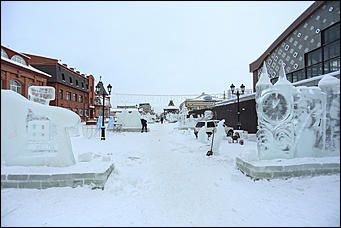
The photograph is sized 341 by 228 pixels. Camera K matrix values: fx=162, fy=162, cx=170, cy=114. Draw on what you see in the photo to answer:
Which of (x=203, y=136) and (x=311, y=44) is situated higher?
(x=311, y=44)

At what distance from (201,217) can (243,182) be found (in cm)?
174

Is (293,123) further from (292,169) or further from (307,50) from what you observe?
(307,50)

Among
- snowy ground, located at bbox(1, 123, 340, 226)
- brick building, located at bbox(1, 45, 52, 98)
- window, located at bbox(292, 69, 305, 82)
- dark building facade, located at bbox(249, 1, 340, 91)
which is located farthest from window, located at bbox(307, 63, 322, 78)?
brick building, located at bbox(1, 45, 52, 98)

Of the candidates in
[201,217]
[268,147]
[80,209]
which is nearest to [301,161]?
[268,147]

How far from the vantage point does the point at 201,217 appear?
263cm

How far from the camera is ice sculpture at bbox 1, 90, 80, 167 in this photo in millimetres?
3498

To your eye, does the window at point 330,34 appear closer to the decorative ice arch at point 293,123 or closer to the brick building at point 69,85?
the decorative ice arch at point 293,123

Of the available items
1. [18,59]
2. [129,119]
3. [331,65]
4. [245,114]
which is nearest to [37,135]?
[245,114]

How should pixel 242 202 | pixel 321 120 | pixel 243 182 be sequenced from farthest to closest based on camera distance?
pixel 321 120, pixel 243 182, pixel 242 202

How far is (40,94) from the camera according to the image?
4379 mm

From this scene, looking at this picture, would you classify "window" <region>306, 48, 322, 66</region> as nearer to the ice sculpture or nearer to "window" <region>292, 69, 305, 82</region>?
"window" <region>292, 69, 305, 82</region>

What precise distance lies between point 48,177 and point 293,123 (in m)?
6.06

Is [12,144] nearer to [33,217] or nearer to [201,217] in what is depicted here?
[33,217]

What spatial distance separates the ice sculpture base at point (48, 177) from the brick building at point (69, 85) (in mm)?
24307
